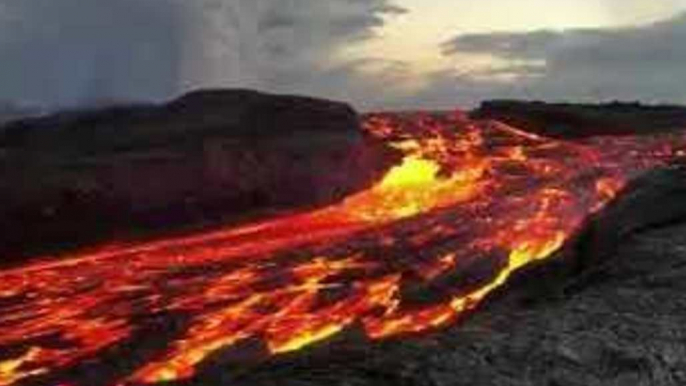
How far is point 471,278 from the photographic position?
14.5 meters

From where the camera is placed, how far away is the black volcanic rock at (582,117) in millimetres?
38531

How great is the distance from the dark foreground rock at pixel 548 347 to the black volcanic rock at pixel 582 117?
30.1 metres

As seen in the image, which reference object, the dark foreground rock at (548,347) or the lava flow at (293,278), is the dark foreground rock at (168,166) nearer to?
the lava flow at (293,278)

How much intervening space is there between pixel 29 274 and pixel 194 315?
6252mm

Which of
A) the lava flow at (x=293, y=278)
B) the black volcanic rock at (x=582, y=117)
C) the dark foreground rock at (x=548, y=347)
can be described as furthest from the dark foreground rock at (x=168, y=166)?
Answer: the dark foreground rock at (x=548, y=347)

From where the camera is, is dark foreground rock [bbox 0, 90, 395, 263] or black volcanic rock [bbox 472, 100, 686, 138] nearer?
dark foreground rock [bbox 0, 90, 395, 263]

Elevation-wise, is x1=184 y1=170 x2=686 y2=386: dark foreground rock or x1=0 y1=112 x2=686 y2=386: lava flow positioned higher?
x1=184 y1=170 x2=686 y2=386: dark foreground rock

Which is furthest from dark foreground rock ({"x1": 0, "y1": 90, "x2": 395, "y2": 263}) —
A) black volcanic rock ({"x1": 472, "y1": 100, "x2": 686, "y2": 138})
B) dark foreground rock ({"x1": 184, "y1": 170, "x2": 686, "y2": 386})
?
dark foreground rock ({"x1": 184, "y1": 170, "x2": 686, "y2": 386})

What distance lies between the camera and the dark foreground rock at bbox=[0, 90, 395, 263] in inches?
1011

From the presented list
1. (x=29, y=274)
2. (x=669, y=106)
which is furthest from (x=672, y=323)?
(x=669, y=106)

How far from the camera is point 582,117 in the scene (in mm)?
39000

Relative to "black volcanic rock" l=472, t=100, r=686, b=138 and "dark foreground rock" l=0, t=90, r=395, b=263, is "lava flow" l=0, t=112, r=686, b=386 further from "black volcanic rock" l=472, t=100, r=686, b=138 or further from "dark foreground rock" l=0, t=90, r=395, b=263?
"black volcanic rock" l=472, t=100, r=686, b=138

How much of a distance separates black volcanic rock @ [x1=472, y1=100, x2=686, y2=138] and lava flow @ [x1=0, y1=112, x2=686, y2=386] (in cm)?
1147

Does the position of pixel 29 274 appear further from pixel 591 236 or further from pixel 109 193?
pixel 591 236
